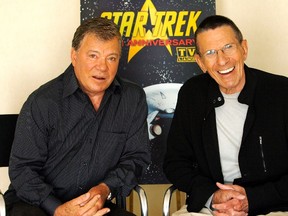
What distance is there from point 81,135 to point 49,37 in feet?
3.87

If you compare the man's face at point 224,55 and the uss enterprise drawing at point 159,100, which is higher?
the man's face at point 224,55

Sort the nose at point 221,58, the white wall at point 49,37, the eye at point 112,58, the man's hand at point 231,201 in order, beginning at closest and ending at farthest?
the man's hand at point 231,201
the nose at point 221,58
the eye at point 112,58
the white wall at point 49,37

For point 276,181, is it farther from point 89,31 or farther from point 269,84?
point 89,31

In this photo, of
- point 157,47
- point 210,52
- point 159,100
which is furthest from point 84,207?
point 157,47

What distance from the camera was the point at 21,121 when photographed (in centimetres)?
255

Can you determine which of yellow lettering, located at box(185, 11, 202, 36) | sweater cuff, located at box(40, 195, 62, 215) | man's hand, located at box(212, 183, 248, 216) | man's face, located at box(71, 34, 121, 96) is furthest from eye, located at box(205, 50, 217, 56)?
sweater cuff, located at box(40, 195, 62, 215)

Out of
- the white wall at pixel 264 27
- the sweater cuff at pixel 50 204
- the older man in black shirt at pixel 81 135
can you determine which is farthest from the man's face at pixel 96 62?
the white wall at pixel 264 27

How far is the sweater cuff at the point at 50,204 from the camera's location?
96.5 inches

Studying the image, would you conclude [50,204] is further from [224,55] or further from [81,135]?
[224,55]

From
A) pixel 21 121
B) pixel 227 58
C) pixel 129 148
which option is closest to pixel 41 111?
pixel 21 121

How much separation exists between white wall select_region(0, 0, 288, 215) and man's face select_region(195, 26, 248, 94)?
112cm

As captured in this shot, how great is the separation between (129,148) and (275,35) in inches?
61.4

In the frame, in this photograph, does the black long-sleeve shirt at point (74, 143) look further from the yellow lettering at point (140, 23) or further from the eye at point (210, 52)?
the yellow lettering at point (140, 23)

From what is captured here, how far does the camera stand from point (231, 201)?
94.4 inches
